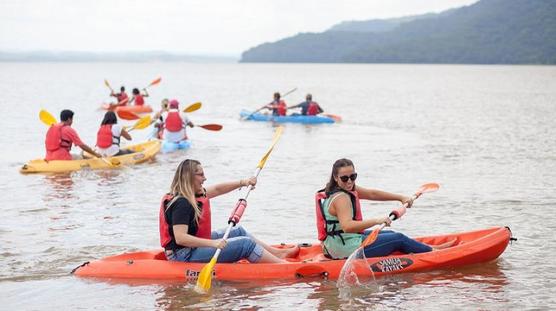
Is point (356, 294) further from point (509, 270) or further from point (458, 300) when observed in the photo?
point (509, 270)

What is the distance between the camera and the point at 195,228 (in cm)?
795

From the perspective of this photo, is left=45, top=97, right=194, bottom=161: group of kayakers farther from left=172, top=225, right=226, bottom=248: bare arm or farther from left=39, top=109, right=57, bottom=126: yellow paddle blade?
left=172, top=225, right=226, bottom=248: bare arm

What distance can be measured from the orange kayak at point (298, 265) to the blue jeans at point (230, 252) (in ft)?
0.20

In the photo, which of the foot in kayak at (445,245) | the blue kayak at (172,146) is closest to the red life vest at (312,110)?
the blue kayak at (172,146)

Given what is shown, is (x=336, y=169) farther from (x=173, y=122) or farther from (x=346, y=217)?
(x=173, y=122)

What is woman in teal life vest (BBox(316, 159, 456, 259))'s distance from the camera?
798 cm

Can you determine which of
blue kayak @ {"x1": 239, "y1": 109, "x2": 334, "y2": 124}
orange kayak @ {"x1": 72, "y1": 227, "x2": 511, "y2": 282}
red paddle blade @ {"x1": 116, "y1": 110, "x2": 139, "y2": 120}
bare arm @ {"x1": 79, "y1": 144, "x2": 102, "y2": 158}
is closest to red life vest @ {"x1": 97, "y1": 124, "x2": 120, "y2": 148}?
bare arm @ {"x1": 79, "y1": 144, "x2": 102, "y2": 158}

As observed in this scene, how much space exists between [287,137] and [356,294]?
16.6 metres

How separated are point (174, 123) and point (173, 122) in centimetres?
4

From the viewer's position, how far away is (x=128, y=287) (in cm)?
831

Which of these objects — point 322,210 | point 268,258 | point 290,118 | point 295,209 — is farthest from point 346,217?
point 290,118

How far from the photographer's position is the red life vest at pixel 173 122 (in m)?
19.7

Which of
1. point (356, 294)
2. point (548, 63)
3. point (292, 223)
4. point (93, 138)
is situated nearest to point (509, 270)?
point (356, 294)

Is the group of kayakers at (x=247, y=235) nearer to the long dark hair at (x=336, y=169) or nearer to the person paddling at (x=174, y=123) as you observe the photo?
the long dark hair at (x=336, y=169)
